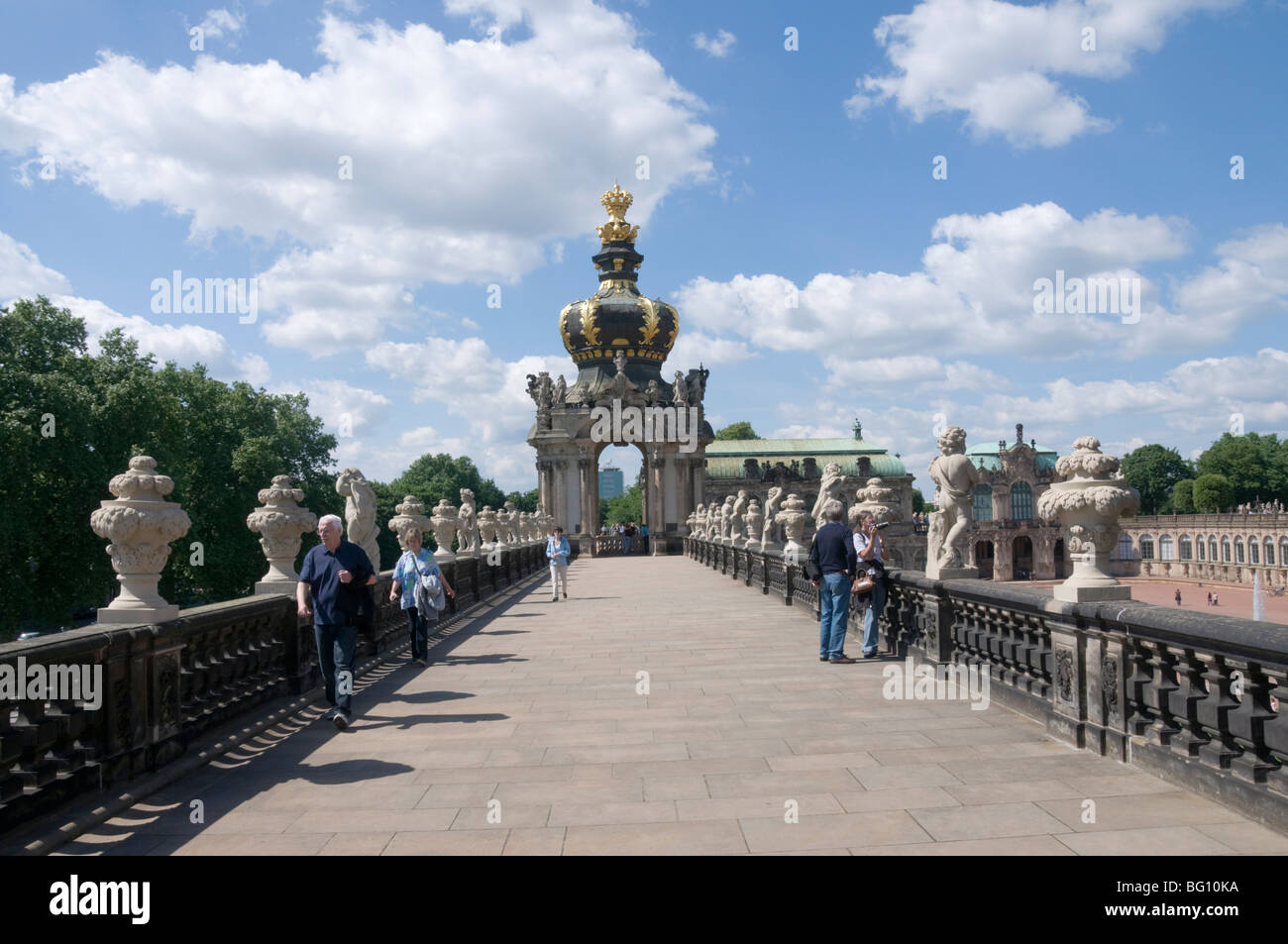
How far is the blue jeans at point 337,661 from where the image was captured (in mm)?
8477

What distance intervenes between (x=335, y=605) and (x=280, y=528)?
194 cm

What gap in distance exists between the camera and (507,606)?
70.3 feet

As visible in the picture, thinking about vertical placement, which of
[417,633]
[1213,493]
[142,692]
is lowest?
[417,633]

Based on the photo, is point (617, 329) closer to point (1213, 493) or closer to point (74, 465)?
point (74, 465)

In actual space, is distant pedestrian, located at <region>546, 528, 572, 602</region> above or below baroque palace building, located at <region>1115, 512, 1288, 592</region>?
above

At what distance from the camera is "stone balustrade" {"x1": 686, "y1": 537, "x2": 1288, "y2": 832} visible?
17.3ft

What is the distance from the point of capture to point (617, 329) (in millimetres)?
61625

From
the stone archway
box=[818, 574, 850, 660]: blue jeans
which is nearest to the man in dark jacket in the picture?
box=[818, 574, 850, 660]: blue jeans

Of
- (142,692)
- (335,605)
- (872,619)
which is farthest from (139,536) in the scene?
(872,619)

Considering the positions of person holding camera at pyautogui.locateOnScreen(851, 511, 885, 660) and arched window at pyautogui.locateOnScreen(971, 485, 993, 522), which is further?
arched window at pyautogui.locateOnScreen(971, 485, 993, 522)

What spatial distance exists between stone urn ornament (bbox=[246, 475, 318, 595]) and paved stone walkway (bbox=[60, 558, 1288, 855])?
1.45 metres

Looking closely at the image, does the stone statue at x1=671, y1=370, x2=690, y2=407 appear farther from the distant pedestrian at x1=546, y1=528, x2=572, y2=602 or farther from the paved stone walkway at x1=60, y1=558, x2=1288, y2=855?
the paved stone walkway at x1=60, y1=558, x2=1288, y2=855

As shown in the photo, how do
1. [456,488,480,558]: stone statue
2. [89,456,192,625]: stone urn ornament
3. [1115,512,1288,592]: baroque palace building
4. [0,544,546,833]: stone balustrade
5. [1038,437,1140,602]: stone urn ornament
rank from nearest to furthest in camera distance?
1. [0,544,546,833]: stone balustrade
2. [89,456,192,625]: stone urn ornament
3. [1038,437,1140,602]: stone urn ornament
4. [456,488,480,558]: stone statue
5. [1115,512,1288,592]: baroque palace building
